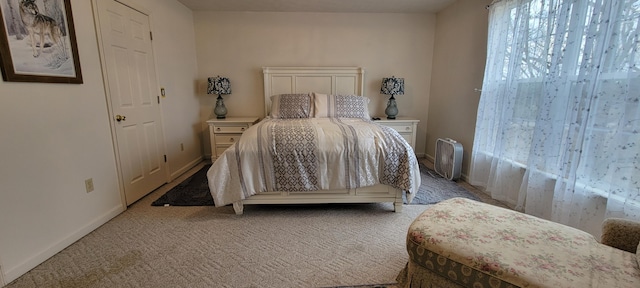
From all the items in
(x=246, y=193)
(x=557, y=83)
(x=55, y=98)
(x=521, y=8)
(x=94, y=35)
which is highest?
(x=521, y=8)

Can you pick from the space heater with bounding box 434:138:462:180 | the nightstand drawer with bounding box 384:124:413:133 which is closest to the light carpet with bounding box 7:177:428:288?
the space heater with bounding box 434:138:462:180

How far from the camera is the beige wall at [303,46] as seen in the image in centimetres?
386

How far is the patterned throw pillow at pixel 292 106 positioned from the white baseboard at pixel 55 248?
199 cm

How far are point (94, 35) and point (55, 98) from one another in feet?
2.23

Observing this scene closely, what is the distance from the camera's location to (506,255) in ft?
3.36

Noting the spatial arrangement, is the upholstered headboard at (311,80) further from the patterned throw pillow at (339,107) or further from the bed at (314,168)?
the bed at (314,168)

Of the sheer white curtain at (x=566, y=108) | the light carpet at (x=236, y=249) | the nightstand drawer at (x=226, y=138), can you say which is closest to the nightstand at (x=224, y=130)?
the nightstand drawer at (x=226, y=138)

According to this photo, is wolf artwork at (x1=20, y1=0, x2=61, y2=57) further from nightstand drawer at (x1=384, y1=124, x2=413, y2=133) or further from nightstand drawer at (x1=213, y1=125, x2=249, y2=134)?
nightstand drawer at (x1=384, y1=124, x2=413, y2=133)

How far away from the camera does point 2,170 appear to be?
1.51 meters

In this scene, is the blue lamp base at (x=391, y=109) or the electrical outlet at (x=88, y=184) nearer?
the electrical outlet at (x=88, y=184)

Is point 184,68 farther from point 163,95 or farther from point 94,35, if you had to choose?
point 94,35

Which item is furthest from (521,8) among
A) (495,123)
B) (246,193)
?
(246,193)

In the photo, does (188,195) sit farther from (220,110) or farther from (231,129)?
(220,110)

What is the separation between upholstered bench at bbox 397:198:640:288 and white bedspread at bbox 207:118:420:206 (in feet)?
2.83
